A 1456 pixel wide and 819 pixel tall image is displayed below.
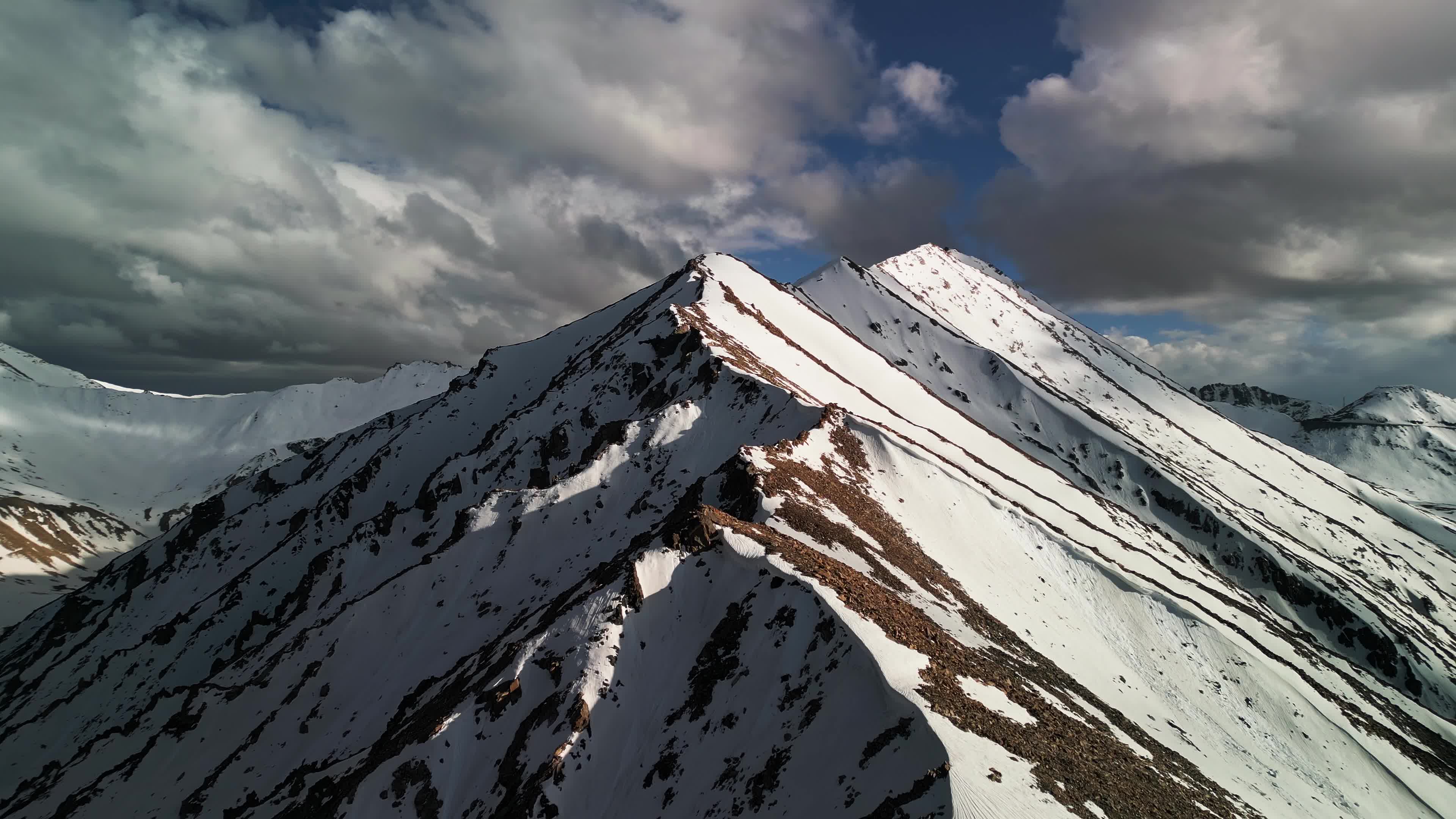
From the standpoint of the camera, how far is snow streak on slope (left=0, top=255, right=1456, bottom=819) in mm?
30203

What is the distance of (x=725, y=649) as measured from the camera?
36688mm

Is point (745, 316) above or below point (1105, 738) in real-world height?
above

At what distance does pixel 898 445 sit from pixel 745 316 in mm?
62837

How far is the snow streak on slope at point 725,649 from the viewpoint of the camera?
99.1 ft

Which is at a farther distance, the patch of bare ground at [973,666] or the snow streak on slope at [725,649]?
the snow streak on slope at [725,649]

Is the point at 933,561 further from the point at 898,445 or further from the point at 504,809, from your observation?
the point at 504,809

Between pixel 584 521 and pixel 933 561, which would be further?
pixel 584 521

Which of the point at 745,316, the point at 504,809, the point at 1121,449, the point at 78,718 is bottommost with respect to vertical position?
the point at 78,718

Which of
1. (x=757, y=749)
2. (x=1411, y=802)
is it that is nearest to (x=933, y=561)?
(x=757, y=749)

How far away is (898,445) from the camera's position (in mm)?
69188

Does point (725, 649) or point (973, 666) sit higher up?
point (725, 649)

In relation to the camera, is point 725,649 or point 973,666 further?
point 725,649

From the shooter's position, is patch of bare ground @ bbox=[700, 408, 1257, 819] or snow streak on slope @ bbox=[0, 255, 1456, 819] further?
snow streak on slope @ bbox=[0, 255, 1456, 819]

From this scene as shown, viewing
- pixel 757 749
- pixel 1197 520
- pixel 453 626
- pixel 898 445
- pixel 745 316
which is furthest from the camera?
pixel 1197 520
